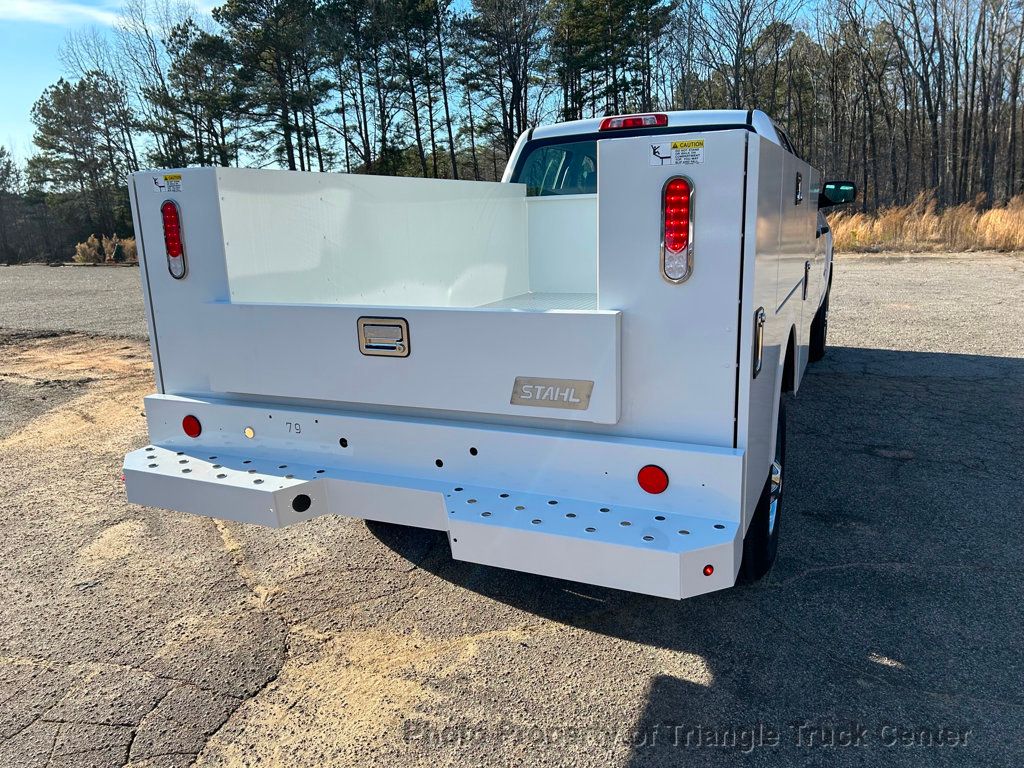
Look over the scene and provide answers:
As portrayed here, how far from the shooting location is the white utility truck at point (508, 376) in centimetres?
223

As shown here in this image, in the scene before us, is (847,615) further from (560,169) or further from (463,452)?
(560,169)

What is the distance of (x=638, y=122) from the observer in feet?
16.1

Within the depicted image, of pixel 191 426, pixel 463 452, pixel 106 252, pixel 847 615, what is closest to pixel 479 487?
pixel 463 452

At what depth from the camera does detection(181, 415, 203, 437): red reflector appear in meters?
3.19

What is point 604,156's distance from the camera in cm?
225

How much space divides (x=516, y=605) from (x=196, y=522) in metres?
2.10

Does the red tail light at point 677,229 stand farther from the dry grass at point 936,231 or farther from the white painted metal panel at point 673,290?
the dry grass at point 936,231

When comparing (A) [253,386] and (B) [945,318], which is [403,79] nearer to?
(B) [945,318]

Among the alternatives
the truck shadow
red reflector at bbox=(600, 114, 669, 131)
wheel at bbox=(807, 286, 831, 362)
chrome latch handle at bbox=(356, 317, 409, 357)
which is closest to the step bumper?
chrome latch handle at bbox=(356, 317, 409, 357)

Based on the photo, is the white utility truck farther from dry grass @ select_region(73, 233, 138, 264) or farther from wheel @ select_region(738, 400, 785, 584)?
dry grass @ select_region(73, 233, 138, 264)

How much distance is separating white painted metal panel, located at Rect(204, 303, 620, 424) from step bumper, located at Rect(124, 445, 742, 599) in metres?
0.31

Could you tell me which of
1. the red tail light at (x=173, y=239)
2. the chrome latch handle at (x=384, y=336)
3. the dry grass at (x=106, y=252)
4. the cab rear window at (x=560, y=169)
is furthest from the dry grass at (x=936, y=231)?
the dry grass at (x=106, y=252)

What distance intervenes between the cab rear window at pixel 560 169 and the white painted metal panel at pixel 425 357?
3107mm

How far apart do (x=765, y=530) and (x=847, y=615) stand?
497mm
